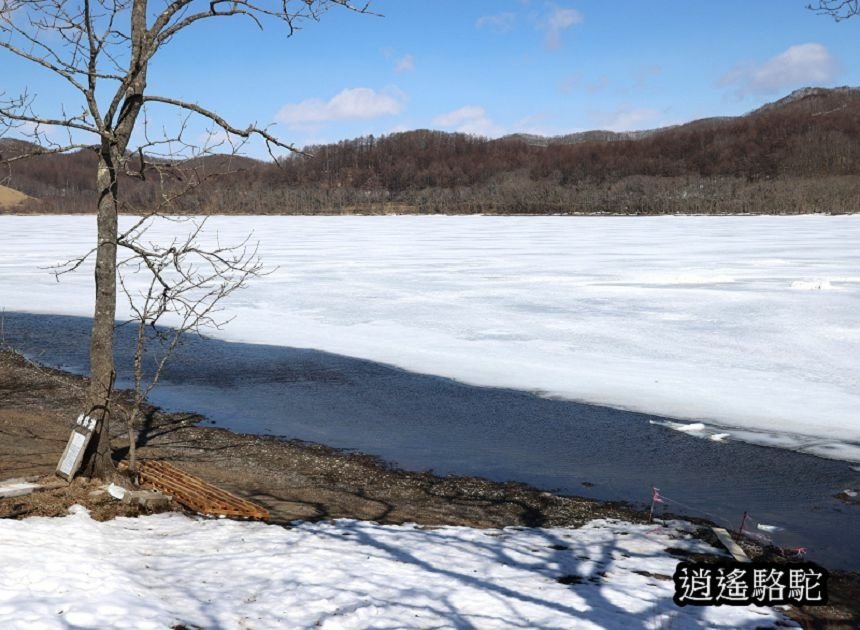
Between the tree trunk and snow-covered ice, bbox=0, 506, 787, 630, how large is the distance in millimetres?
703

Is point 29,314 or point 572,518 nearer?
point 572,518

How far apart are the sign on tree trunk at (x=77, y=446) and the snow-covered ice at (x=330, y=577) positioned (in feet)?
1.78

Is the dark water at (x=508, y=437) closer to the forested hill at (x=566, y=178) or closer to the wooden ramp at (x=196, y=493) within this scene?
the wooden ramp at (x=196, y=493)

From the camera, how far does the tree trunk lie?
627 centimetres

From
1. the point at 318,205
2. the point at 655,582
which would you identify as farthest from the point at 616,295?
the point at 318,205

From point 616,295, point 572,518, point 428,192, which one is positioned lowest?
point 572,518

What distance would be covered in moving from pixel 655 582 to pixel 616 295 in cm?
1346

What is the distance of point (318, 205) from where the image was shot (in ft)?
320

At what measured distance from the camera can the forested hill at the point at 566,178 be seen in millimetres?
85812

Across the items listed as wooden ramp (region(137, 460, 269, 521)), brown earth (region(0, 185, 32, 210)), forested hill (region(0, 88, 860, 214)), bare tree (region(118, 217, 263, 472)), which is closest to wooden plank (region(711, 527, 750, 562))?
wooden ramp (region(137, 460, 269, 521))

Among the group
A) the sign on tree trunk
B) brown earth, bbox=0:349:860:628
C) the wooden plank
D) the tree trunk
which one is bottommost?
brown earth, bbox=0:349:860:628

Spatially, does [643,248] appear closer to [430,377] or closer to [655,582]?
[430,377]

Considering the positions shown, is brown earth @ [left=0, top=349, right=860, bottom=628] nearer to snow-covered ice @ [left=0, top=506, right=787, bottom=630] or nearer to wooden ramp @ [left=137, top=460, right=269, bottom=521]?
wooden ramp @ [left=137, top=460, right=269, bottom=521]

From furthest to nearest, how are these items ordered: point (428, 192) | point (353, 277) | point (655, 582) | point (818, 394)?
1. point (428, 192)
2. point (353, 277)
3. point (818, 394)
4. point (655, 582)
